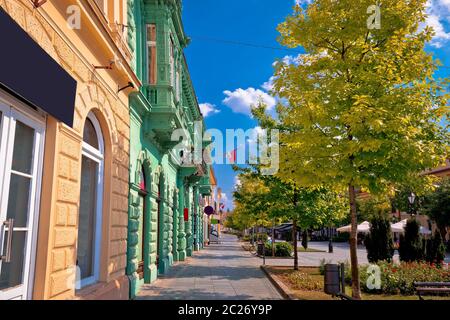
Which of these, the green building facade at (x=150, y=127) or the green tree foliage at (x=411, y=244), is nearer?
the green building facade at (x=150, y=127)

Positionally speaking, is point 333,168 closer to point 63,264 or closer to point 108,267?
point 108,267

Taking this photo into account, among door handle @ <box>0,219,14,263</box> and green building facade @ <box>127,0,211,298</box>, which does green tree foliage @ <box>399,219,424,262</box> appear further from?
door handle @ <box>0,219,14,263</box>

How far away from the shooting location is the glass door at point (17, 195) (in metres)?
4.66

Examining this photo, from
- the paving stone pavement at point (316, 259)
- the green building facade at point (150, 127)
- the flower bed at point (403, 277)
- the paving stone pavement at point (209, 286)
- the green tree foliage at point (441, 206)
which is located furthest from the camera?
the green tree foliage at point (441, 206)

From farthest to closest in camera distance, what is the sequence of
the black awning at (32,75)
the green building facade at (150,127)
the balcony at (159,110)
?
the balcony at (159,110) < the green building facade at (150,127) < the black awning at (32,75)

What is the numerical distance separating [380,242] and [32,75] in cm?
1527

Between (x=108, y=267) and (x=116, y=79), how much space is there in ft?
13.5

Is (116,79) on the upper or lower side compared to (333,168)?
upper

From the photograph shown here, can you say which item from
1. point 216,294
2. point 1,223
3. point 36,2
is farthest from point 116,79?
point 216,294

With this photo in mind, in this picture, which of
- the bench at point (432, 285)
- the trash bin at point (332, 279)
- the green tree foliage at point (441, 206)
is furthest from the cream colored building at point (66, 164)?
the green tree foliage at point (441, 206)

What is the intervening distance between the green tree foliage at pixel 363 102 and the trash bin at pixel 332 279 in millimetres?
542

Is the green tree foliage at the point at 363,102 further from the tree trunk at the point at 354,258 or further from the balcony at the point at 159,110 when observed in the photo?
the balcony at the point at 159,110

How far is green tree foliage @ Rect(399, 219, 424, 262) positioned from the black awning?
1414cm

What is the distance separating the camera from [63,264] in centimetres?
592
